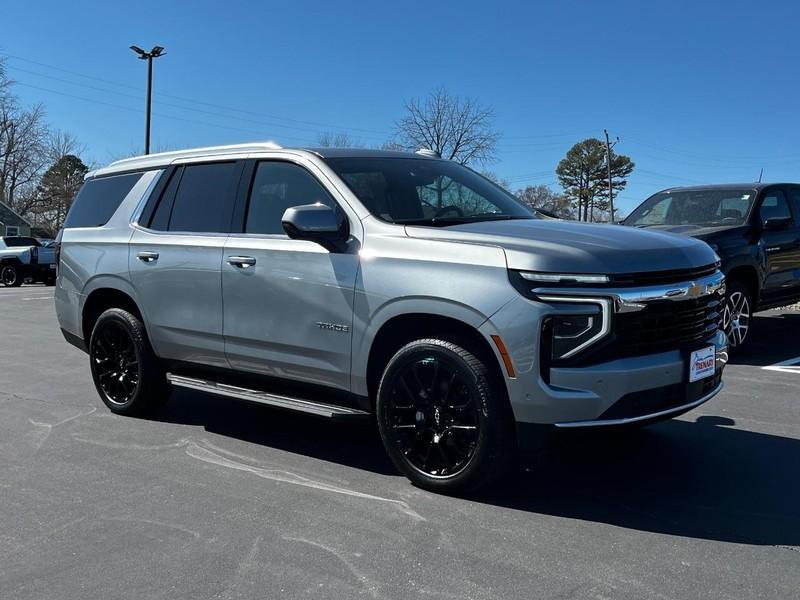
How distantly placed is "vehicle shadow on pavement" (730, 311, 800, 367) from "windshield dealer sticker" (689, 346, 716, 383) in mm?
4497

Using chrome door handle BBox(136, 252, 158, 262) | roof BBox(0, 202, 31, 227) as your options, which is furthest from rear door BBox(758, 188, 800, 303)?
roof BBox(0, 202, 31, 227)

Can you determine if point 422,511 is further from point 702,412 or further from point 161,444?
point 702,412

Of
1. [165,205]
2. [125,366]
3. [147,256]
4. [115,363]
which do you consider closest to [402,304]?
[147,256]

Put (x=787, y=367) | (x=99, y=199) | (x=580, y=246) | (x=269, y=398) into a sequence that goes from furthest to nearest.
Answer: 1. (x=787, y=367)
2. (x=99, y=199)
3. (x=269, y=398)
4. (x=580, y=246)

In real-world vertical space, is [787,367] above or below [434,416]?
below

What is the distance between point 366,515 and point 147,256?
2789mm

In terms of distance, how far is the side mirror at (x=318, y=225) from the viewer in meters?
4.30

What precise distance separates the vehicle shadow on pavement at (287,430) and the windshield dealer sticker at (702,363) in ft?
5.91

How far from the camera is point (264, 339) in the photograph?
478cm

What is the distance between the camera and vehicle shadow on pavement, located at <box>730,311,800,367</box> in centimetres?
845

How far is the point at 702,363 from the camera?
157 inches

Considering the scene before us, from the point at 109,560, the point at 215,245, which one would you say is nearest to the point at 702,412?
the point at 215,245

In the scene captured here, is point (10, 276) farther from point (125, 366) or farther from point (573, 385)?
point (573, 385)

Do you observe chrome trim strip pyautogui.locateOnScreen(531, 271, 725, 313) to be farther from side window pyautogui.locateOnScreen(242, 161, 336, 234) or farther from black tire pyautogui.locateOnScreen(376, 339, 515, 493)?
side window pyautogui.locateOnScreen(242, 161, 336, 234)
